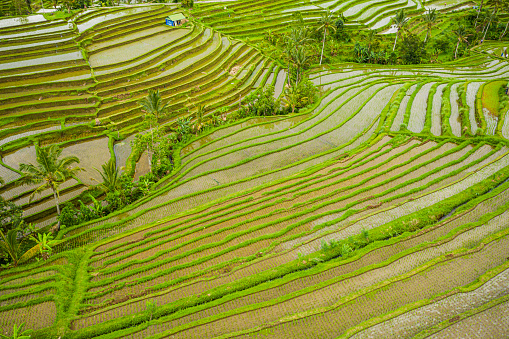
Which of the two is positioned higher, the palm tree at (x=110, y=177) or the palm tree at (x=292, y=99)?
the palm tree at (x=292, y=99)

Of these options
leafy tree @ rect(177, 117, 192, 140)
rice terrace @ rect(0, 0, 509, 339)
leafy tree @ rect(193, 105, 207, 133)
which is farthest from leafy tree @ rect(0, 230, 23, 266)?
leafy tree @ rect(193, 105, 207, 133)

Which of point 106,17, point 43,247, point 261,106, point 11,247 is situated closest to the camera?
point 11,247

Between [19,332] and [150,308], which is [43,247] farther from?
[150,308]

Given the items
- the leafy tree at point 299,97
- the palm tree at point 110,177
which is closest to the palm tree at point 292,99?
the leafy tree at point 299,97

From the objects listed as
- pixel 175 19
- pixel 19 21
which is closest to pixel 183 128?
pixel 175 19

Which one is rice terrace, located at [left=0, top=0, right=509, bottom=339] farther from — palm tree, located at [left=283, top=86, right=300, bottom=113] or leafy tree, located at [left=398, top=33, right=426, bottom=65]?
leafy tree, located at [left=398, top=33, right=426, bottom=65]

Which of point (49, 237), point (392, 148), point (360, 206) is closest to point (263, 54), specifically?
point (392, 148)

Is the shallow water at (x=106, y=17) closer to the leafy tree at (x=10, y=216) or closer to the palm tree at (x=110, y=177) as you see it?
the palm tree at (x=110, y=177)

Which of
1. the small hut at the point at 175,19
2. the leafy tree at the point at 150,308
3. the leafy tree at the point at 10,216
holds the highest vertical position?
the small hut at the point at 175,19
